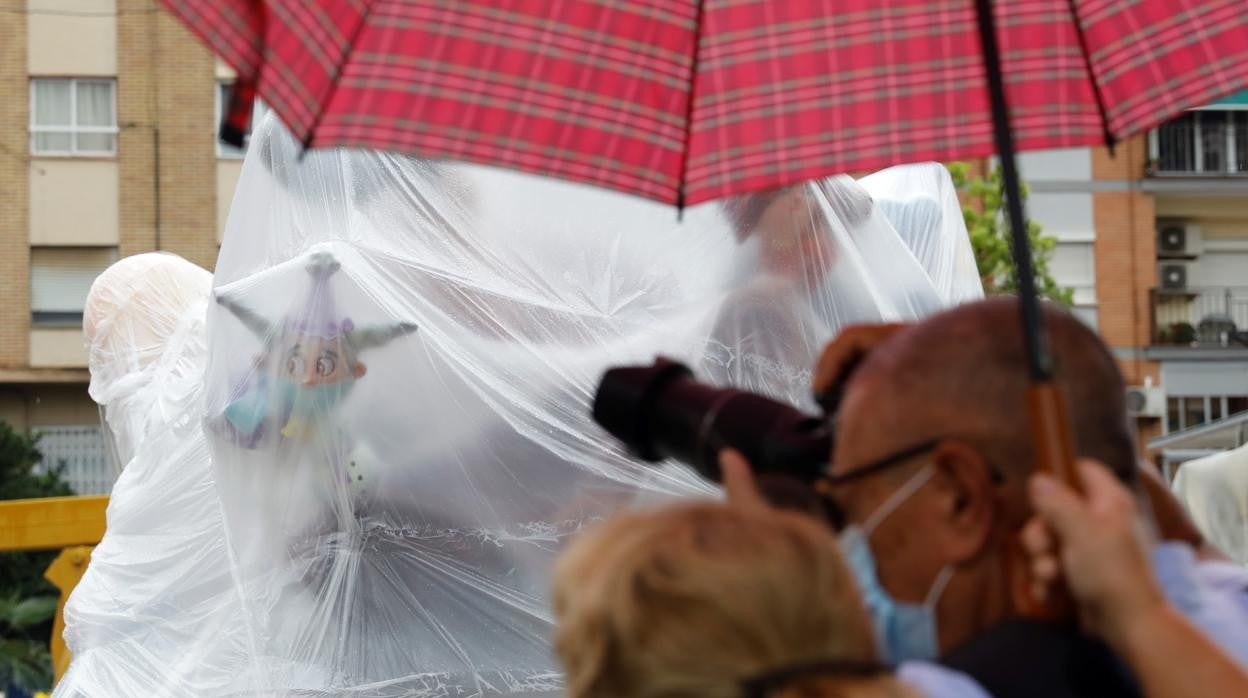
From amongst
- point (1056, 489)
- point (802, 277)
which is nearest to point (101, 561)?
point (802, 277)

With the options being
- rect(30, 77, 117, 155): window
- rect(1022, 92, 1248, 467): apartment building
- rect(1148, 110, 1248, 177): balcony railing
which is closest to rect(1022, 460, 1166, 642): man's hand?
rect(30, 77, 117, 155): window

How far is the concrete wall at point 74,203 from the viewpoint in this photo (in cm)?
2441

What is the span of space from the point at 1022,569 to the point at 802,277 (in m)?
1.92

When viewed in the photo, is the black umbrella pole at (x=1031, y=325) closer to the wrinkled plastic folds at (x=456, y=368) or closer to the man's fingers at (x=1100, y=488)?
the man's fingers at (x=1100, y=488)

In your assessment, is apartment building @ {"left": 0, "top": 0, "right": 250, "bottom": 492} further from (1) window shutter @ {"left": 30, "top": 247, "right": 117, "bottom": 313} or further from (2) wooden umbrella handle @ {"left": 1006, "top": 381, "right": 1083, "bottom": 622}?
(2) wooden umbrella handle @ {"left": 1006, "top": 381, "right": 1083, "bottom": 622}

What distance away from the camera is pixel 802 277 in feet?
10.9

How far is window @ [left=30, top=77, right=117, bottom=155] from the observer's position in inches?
991

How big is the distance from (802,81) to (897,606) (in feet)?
2.97

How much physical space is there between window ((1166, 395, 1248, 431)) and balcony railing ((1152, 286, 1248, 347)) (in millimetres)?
867

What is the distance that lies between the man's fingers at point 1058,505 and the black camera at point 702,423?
288 millimetres

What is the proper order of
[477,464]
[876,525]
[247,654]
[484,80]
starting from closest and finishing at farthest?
1. [876,525]
2. [484,80]
3. [477,464]
4. [247,654]

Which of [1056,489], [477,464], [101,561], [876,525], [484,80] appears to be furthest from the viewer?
[101,561]

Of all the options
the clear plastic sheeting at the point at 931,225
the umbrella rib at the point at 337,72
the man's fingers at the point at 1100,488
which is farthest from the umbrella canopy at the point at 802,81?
the clear plastic sheeting at the point at 931,225

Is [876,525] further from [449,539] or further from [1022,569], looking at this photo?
[449,539]
